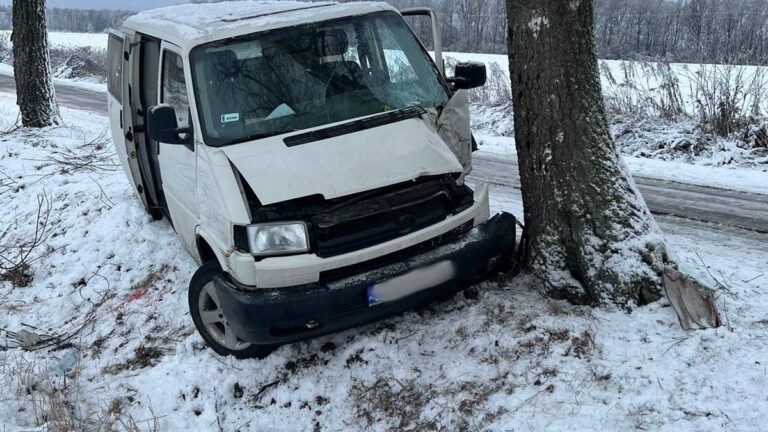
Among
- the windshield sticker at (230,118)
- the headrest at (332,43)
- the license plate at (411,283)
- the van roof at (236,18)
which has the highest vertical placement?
the van roof at (236,18)

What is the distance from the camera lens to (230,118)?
4195mm

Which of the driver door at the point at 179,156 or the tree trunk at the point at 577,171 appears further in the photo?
the driver door at the point at 179,156

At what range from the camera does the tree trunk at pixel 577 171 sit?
12.6 feet

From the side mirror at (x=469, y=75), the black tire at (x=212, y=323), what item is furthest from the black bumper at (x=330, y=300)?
the side mirror at (x=469, y=75)

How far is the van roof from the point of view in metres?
4.41

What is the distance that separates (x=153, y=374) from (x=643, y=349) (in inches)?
131

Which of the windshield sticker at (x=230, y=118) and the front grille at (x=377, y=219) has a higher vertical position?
the windshield sticker at (x=230, y=118)

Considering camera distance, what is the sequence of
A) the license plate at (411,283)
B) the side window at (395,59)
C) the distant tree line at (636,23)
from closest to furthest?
the license plate at (411,283) < the side window at (395,59) < the distant tree line at (636,23)

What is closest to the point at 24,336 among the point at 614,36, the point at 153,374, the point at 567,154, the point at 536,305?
the point at 153,374

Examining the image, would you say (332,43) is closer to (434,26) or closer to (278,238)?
(434,26)

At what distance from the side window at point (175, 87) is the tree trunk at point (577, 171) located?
236 cm

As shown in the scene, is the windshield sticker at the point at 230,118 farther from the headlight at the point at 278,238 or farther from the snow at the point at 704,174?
the snow at the point at 704,174

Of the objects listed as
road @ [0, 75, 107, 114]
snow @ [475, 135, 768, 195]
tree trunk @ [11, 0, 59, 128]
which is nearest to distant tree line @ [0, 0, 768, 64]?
road @ [0, 75, 107, 114]

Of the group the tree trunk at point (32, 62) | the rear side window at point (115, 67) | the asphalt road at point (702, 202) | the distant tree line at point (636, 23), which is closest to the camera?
the asphalt road at point (702, 202)
